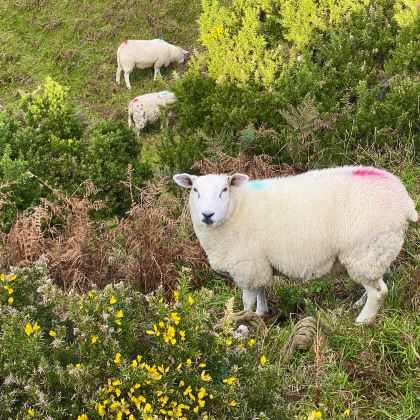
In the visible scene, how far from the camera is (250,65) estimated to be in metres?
7.53

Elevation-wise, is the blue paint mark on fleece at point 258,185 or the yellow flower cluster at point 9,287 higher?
the yellow flower cluster at point 9,287

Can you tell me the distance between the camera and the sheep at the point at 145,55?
12.0 m

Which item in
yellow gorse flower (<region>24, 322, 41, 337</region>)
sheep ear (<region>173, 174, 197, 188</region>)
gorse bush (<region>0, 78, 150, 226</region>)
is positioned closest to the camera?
yellow gorse flower (<region>24, 322, 41, 337</region>)

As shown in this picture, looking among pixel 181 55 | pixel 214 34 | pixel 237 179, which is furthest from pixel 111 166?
pixel 181 55

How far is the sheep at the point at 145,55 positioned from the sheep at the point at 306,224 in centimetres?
787

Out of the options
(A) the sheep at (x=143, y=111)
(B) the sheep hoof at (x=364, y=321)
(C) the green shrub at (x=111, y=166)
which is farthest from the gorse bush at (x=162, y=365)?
(A) the sheep at (x=143, y=111)

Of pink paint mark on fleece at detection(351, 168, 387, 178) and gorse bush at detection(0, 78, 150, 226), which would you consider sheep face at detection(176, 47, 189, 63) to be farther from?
pink paint mark on fleece at detection(351, 168, 387, 178)

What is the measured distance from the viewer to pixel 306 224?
14.2ft

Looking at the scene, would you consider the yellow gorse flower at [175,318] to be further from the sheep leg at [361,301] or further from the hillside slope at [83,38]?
the hillside slope at [83,38]

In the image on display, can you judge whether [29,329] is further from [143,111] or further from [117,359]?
[143,111]

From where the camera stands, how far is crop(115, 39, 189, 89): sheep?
1196cm

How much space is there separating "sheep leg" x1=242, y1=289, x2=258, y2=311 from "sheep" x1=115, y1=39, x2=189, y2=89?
27.0 feet

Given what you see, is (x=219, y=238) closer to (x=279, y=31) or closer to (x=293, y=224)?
(x=293, y=224)

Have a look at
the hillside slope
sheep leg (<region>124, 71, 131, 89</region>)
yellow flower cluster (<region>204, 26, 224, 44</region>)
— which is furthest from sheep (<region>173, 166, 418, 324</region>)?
sheep leg (<region>124, 71, 131, 89</region>)
